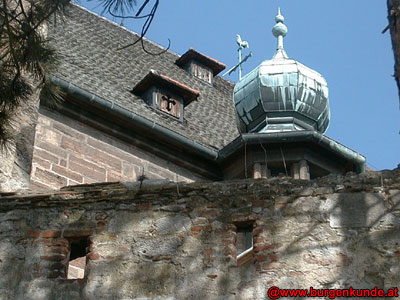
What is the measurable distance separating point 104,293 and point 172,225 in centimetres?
64

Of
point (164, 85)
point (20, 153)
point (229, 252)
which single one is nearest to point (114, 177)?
point (164, 85)

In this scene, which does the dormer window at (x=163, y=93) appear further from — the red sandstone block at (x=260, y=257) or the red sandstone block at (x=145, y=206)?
the red sandstone block at (x=260, y=257)

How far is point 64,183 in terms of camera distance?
1251 cm

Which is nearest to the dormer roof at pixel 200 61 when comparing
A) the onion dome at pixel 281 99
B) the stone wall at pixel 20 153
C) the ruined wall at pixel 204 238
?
the onion dome at pixel 281 99

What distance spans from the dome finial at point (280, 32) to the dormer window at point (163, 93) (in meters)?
1.88

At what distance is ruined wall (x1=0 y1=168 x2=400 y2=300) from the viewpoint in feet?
22.9

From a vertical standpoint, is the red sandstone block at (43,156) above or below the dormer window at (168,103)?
below

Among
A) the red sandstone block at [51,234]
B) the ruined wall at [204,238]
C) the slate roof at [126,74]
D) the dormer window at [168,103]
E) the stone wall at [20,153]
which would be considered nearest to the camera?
the ruined wall at [204,238]

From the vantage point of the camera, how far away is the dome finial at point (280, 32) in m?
16.0

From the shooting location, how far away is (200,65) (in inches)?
693

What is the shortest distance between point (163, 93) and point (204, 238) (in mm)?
7496

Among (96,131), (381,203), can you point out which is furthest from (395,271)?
(96,131)

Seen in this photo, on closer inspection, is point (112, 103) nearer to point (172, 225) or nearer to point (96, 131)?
point (96, 131)

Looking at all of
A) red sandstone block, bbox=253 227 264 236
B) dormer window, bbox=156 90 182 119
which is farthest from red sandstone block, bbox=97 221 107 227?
dormer window, bbox=156 90 182 119
